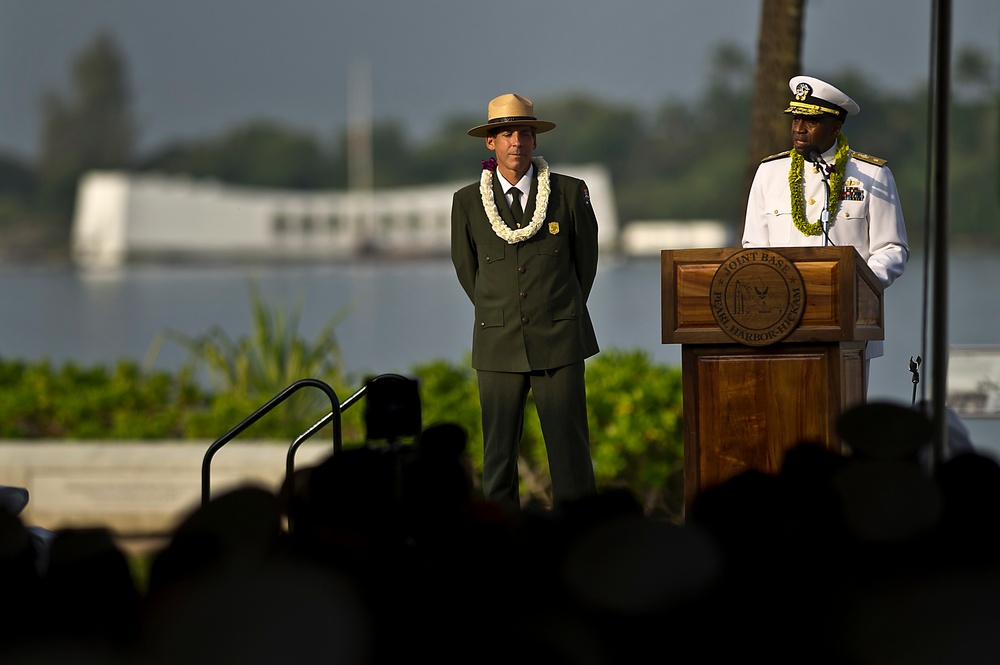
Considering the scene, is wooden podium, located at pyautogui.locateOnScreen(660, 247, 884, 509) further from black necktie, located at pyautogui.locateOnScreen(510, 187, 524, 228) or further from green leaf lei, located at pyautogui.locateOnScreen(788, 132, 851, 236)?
black necktie, located at pyautogui.locateOnScreen(510, 187, 524, 228)

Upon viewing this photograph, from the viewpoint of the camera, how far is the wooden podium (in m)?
3.07

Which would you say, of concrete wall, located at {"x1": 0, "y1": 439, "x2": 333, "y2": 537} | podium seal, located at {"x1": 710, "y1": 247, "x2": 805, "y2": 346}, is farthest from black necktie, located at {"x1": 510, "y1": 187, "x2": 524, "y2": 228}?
concrete wall, located at {"x1": 0, "y1": 439, "x2": 333, "y2": 537}

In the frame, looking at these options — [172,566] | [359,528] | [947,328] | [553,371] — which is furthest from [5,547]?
[553,371]

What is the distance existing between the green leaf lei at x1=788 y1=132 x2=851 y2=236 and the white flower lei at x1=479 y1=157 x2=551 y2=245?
694 mm

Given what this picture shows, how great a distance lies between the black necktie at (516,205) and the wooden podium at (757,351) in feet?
2.58

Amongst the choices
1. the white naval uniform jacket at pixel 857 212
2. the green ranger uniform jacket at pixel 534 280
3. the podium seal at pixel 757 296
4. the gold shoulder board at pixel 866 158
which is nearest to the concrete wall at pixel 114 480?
the green ranger uniform jacket at pixel 534 280

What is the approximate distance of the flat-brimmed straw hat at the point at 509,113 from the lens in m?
3.79

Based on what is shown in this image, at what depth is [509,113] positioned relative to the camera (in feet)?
12.5

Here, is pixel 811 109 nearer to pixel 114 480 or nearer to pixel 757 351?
pixel 757 351

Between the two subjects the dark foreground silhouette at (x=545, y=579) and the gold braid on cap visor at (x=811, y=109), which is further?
the gold braid on cap visor at (x=811, y=109)

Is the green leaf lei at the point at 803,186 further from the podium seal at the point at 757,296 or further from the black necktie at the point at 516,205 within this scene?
the black necktie at the point at 516,205

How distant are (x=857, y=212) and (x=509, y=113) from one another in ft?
3.30

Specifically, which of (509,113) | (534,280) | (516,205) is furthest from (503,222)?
(509,113)

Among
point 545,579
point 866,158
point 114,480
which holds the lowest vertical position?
point 114,480
